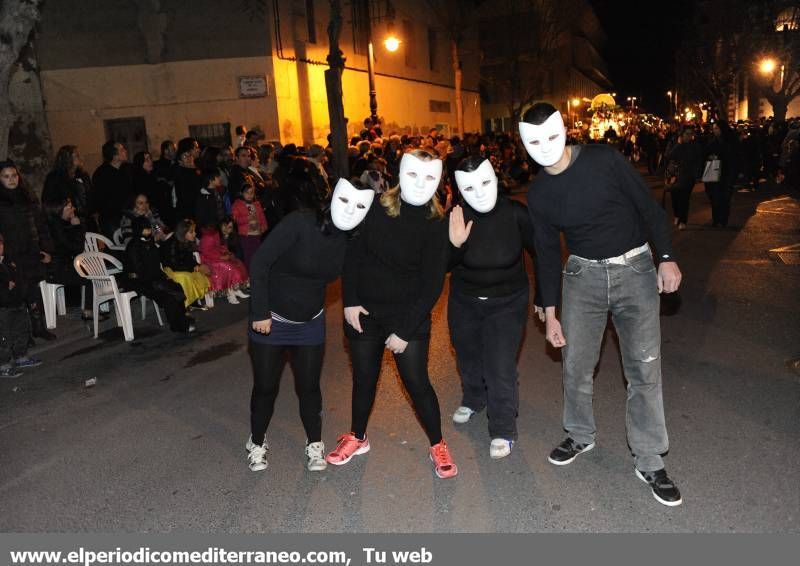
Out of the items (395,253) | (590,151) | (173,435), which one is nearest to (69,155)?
(173,435)

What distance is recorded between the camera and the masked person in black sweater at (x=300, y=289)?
400 centimetres

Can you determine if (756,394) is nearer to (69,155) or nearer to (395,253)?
A: (395,253)

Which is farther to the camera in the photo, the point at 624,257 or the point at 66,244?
the point at 66,244

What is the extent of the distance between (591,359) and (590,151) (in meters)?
1.18

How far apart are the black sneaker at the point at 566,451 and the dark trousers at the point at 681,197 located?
996cm

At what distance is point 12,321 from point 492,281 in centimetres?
501

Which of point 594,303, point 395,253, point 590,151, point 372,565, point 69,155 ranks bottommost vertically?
point 372,565

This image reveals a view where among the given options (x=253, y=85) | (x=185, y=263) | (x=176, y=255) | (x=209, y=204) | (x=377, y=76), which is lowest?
(x=185, y=263)

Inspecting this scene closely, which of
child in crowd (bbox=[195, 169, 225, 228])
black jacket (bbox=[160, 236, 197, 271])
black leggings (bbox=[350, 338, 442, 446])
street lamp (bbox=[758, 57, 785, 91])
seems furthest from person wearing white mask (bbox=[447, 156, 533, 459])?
street lamp (bbox=[758, 57, 785, 91])

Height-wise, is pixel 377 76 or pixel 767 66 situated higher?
pixel 767 66

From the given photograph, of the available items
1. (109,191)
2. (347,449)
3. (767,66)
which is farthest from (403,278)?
(767,66)

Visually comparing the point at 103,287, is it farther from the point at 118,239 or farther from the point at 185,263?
the point at 118,239

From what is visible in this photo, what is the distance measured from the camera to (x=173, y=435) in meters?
5.21

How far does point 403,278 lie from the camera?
159 inches
